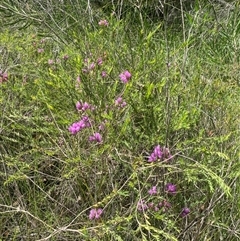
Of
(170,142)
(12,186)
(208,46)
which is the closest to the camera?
(170,142)

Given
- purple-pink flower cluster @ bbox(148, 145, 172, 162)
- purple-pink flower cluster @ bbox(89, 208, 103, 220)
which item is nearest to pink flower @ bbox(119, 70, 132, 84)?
purple-pink flower cluster @ bbox(148, 145, 172, 162)

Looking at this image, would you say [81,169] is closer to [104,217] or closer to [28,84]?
[104,217]

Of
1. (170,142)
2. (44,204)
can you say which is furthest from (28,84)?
Result: (170,142)

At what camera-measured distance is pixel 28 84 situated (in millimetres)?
1838

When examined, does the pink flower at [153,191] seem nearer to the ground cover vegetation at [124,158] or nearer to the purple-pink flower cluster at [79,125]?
the ground cover vegetation at [124,158]

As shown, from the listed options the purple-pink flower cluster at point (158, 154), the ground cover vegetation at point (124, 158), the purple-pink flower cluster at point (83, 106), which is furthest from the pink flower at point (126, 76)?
the purple-pink flower cluster at point (158, 154)

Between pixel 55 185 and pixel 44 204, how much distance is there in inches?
2.9

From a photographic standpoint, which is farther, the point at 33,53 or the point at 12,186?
the point at 33,53

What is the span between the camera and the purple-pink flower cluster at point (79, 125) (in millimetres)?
1395

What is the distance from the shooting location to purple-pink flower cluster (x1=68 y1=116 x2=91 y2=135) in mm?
1395

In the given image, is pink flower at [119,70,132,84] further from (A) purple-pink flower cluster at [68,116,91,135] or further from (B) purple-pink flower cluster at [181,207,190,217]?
(B) purple-pink flower cluster at [181,207,190,217]

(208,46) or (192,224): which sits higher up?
(192,224)

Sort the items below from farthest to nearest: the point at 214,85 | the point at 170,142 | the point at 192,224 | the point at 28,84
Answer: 1. the point at 28,84
2. the point at 214,85
3. the point at 170,142
4. the point at 192,224

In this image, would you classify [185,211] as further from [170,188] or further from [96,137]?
[96,137]
